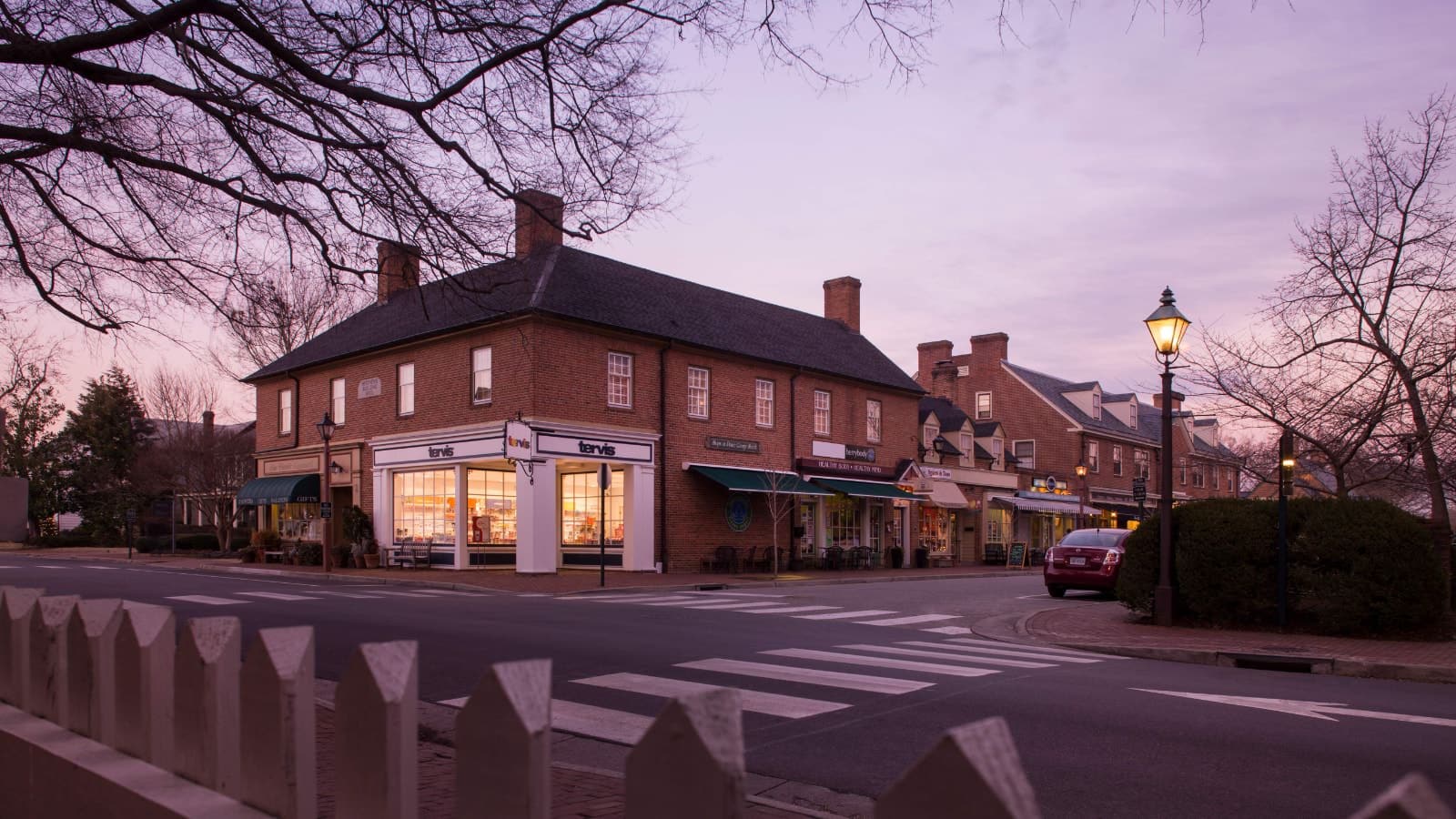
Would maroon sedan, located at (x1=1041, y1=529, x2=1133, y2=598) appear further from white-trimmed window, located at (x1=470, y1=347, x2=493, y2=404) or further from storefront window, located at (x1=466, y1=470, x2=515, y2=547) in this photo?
white-trimmed window, located at (x1=470, y1=347, x2=493, y2=404)

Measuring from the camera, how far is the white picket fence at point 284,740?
4.22 ft

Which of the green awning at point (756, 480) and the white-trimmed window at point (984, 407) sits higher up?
the white-trimmed window at point (984, 407)

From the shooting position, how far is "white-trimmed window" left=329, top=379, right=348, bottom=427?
1321 inches

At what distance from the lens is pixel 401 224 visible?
9039mm

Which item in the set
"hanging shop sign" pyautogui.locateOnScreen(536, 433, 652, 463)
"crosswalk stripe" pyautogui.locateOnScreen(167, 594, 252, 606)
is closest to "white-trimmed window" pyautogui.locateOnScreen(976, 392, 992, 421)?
"hanging shop sign" pyautogui.locateOnScreen(536, 433, 652, 463)

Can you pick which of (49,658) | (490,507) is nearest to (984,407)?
(490,507)

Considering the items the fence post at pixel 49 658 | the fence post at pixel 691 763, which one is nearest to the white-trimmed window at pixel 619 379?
the fence post at pixel 49 658

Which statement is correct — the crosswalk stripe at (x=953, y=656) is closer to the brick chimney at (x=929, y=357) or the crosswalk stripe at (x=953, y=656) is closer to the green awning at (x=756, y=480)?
the green awning at (x=756, y=480)

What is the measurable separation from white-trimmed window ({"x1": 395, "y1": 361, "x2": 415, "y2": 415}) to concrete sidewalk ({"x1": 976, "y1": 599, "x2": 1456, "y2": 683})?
1999 cm

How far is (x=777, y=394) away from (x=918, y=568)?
9167 mm

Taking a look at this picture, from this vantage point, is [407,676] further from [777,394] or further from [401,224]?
[777,394]

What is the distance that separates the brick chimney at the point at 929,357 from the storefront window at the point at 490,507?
1127 inches

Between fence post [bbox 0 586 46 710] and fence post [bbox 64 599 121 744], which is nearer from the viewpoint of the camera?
fence post [bbox 64 599 121 744]

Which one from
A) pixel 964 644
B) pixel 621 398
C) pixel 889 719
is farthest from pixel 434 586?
pixel 889 719
